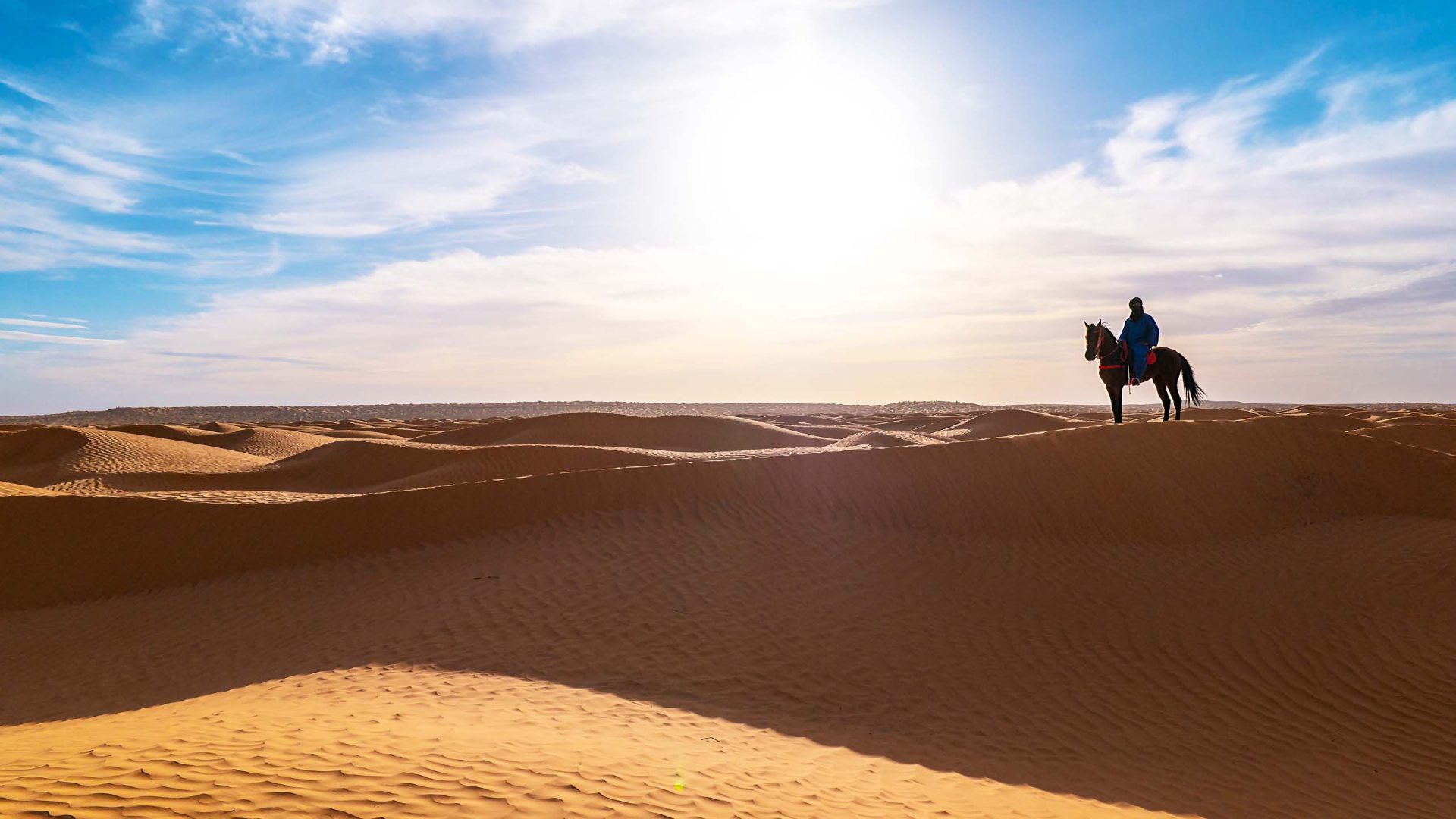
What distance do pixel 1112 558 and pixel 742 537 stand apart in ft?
18.5

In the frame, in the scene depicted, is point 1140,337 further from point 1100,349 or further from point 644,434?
point 644,434

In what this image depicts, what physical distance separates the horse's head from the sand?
4.93 ft

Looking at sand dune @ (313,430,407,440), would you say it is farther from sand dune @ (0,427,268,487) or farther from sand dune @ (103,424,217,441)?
sand dune @ (0,427,268,487)

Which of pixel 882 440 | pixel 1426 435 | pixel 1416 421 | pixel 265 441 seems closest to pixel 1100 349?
pixel 882 440

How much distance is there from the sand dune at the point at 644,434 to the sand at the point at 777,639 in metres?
15.4

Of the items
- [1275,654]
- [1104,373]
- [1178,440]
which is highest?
[1104,373]

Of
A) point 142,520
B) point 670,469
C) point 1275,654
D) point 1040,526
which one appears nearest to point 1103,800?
point 1275,654

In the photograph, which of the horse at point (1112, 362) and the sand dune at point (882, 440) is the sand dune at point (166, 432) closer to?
the sand dune at point (882, 440)

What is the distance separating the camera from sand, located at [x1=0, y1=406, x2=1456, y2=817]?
19.5ft

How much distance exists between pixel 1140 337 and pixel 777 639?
11177 millimetres

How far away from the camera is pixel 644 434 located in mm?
35125

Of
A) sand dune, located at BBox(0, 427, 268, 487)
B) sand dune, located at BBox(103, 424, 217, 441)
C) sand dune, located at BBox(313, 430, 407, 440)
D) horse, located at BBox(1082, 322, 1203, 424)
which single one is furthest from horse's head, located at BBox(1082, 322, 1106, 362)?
sand dune, located at BBox(103, 424, 217, 441)

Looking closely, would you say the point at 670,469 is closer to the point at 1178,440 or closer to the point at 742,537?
the point at 742,537

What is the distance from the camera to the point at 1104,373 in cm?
1773
